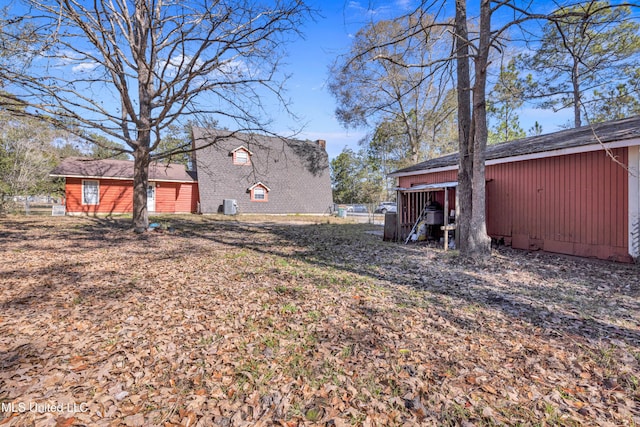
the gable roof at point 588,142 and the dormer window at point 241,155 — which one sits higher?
the dormer window at point 241,155

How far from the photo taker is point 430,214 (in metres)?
9.70

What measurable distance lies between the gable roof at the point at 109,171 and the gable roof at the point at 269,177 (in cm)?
165

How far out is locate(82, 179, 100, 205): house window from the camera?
1794cm

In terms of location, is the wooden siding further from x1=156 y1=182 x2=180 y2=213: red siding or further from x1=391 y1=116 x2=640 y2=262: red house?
x1=391 y1=116 x2=640 y2=262: red house

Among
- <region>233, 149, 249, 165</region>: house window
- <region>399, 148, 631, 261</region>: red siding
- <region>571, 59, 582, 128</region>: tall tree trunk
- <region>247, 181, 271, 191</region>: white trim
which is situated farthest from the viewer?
<region>233, 149, 249, 165</region>: house window

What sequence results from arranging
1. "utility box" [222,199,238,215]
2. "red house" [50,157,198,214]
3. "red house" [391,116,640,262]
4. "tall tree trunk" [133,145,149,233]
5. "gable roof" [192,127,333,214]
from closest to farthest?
1. "red house" [391,116,640,262]
2. "tall tree trunk" [133,145,149,233]
3. "red house" [50,157,198,214]
4. "utility box" [222,199,238,215]
5. "gable roof" [192,127,333,214]

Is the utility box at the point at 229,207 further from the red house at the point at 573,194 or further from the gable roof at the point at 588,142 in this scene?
the gable roof at the point at 588,142

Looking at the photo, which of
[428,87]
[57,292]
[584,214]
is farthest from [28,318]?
[428,87]

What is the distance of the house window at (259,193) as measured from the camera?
71.5ft

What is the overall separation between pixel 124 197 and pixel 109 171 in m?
1.84

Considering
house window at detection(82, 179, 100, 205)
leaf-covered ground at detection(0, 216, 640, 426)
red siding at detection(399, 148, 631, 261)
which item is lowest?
leaf-covered ground at detection(0, 216, 640, 426)

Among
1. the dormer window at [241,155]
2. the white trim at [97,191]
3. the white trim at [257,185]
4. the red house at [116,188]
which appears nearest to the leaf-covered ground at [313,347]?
the red house at [116,188]

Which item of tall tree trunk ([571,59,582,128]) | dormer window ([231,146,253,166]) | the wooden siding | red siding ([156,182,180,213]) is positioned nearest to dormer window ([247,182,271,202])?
dormer window ([231,146,253,166])

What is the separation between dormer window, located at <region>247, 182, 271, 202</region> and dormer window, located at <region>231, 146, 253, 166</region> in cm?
233
